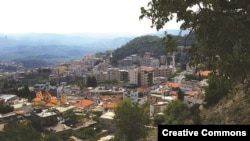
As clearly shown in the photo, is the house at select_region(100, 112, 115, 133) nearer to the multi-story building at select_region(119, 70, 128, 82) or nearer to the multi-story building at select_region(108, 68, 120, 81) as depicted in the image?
the multi-story building at select_region(119, 70, 128, 82)

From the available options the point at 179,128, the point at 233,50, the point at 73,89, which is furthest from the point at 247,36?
the point at 73,89

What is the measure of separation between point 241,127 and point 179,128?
1378 millimetres

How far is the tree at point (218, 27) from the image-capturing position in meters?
8.55

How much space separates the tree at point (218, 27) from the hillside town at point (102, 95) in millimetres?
739

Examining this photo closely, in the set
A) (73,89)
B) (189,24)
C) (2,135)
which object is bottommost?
(73,89)

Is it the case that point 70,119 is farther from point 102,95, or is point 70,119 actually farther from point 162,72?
point 162,72

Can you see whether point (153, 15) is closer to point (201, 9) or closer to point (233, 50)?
point (201, 9)

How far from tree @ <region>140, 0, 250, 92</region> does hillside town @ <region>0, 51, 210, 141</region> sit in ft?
2.42

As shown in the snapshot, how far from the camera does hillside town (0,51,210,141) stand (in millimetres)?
34406

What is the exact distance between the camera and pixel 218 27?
872cm

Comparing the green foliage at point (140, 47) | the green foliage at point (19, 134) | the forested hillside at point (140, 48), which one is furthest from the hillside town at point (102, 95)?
the green foliage at point (19, 134)

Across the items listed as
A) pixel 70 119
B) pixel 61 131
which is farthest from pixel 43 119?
pixel 70 119

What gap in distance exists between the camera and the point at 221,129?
7.53 meters

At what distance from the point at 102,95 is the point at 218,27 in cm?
6163
